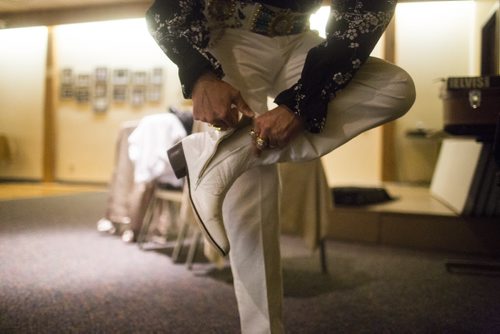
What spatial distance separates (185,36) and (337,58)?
28 cm

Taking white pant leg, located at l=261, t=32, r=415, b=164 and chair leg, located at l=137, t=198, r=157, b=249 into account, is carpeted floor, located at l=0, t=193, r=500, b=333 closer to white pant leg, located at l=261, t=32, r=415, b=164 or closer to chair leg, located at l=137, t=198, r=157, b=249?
chair leg, located at l=137, t=198, r=157, b=249

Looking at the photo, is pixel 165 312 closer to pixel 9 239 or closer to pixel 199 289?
pixel 199 289

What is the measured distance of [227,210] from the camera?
0.77 metres

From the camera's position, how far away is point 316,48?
0.71m

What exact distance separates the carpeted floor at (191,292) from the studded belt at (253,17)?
68cm

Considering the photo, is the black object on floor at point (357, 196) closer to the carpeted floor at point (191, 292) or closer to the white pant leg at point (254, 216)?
the carpeted floor at point (191, 292)

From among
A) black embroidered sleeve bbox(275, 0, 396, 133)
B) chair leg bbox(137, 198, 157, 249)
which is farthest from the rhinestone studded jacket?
chair leg bbox(137, 198, 157, 249)

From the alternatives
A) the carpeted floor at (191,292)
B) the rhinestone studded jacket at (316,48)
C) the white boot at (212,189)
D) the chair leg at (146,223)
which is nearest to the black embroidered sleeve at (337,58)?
the rhinestone studded jacket at (316,48)

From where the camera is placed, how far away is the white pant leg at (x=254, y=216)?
74 centimetres

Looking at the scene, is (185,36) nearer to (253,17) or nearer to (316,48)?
(253,17)

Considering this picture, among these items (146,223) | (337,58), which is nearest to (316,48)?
(337,58)

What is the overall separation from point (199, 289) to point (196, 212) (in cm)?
83

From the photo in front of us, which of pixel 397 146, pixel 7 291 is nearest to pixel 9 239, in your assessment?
pixel 7 291

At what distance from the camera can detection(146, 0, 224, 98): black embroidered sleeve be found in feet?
2.39
